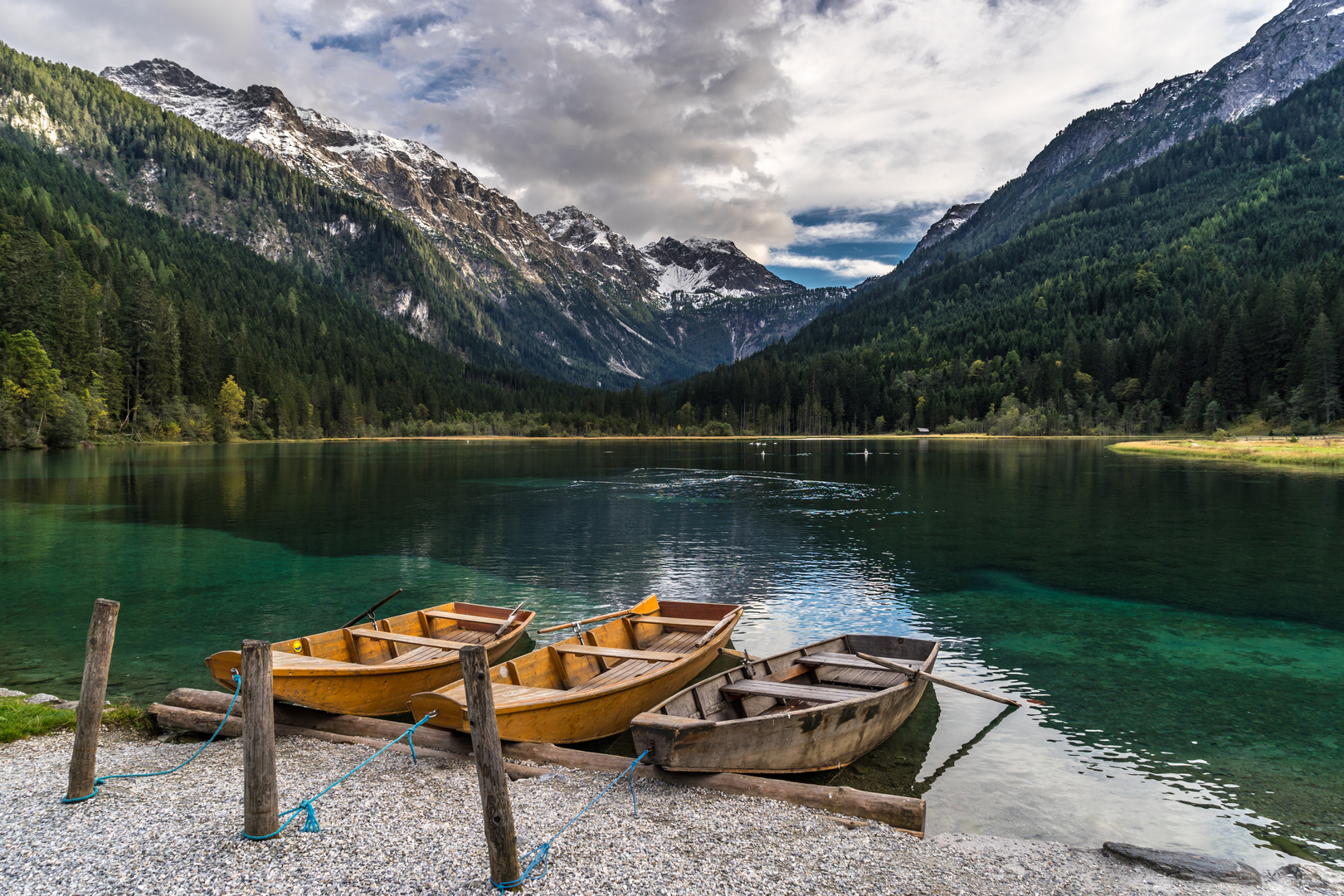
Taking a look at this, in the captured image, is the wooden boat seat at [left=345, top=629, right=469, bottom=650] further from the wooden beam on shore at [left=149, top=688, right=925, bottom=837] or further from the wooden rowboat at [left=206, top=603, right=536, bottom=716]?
the wooden beam on shore at [left=149, top=688, right=925, bottom=837]

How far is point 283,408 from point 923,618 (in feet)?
651

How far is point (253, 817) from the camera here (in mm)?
8805

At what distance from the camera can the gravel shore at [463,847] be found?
810 centimetres

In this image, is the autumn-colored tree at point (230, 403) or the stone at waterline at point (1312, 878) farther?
the autumn-colored tree at point (230, 403)

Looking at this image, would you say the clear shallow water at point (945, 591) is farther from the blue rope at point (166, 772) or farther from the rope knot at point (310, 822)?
the rope knot at point (310, 822)

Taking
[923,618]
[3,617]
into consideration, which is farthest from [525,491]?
[923,618]

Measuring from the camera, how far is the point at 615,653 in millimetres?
14641

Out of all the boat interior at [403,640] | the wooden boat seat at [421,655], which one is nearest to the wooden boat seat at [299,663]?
the boat interior at [403,640]

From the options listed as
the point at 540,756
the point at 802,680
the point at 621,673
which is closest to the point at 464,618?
the point at 621,673

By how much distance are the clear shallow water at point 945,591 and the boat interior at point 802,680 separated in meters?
1.31

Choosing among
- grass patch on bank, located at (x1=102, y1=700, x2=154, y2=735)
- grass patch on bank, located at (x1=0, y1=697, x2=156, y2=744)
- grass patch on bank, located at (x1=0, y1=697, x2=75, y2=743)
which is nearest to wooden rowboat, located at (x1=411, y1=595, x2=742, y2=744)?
grass patch on bank, located at (x1=102, y1=700, x2=154, y2=735)

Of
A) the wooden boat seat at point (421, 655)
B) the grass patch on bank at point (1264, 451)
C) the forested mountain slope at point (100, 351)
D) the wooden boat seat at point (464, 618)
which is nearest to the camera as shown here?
the wooden boat seat at point (421, 655)

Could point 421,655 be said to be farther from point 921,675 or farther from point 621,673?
point 921,675

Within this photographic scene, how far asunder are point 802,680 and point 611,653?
4285 mm
